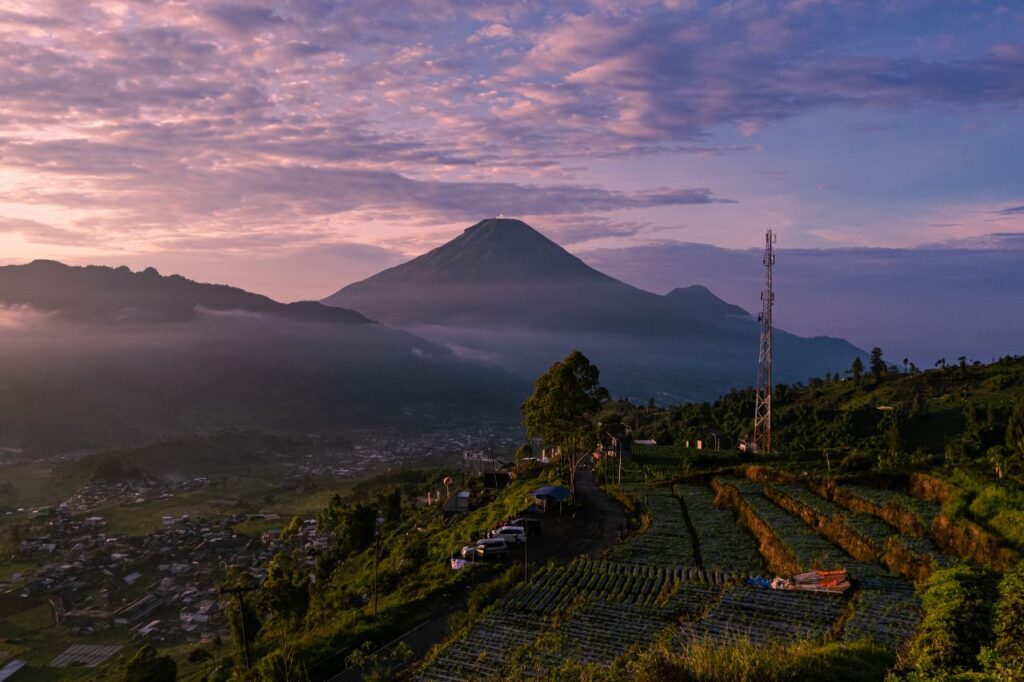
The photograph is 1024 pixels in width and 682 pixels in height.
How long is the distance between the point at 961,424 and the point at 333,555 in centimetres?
4712

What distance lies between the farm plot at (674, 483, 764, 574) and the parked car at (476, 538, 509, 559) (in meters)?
8.04

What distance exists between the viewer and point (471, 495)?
157ft

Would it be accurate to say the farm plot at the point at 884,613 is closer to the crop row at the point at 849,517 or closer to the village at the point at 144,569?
the crop row at the point at 849,517

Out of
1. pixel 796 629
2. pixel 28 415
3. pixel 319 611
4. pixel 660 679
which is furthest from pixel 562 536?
pixel 28 415

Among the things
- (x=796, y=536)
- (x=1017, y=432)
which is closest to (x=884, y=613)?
(x=796, y=536)

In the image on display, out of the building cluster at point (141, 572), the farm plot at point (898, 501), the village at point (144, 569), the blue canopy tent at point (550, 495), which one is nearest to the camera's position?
the farm plot at point (898, 501)

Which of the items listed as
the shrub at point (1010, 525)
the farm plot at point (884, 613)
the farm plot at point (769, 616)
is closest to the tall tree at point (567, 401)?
the farm plot at point (769, 616)

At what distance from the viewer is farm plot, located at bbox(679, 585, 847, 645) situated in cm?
1611

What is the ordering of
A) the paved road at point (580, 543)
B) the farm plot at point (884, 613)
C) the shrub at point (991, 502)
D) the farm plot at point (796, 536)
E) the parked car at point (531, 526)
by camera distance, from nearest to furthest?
the farm plot at point (884, 613) < the paved road at point (580, 543) < the shrub at point (991, 502) < the farm plot at point (796, 536) < the parked car at point (531, 526)

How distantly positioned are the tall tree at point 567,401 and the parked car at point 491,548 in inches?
350

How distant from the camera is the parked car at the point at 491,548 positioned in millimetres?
27281

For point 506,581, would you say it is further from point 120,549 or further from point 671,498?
point 120,549

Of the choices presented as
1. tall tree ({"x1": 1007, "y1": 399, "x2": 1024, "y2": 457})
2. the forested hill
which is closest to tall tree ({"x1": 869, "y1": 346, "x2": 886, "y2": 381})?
the forested hill

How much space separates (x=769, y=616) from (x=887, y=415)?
45700 millimetres
